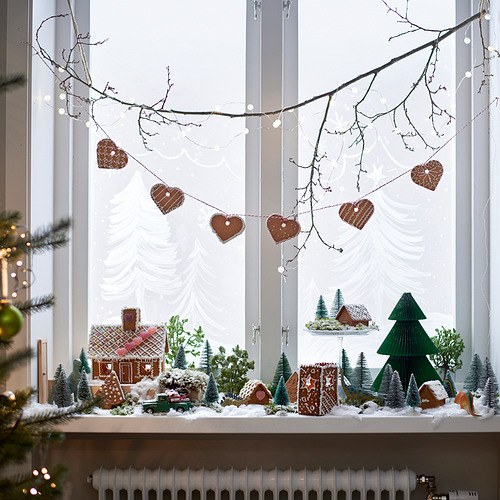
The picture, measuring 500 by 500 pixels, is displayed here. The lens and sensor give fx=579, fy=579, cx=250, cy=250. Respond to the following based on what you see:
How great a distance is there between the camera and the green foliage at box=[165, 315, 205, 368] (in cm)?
229

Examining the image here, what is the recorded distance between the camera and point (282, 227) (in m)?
2.01

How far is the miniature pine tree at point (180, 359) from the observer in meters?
2.17

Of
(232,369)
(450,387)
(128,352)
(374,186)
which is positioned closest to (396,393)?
(450,387)

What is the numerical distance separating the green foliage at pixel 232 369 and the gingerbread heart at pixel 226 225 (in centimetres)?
45

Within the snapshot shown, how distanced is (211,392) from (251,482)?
35 cm

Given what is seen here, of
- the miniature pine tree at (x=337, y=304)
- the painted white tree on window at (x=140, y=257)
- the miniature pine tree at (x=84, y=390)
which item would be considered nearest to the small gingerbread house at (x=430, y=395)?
the miniature pine tree at (x=337, y=304)

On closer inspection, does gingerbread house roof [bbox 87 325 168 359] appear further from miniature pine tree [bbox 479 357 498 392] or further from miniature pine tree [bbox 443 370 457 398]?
miniature pine tree [bbox 479 357 498 392]

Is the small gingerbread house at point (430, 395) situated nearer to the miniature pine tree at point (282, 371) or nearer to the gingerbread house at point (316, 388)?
the gingerbread house at point (316, 388)

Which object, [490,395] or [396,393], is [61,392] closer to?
[396,393]

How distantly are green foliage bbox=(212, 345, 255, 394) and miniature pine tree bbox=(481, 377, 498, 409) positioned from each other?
83cm

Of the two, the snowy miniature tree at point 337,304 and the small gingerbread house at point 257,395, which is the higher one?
the snowy miniature tree at point 337,304

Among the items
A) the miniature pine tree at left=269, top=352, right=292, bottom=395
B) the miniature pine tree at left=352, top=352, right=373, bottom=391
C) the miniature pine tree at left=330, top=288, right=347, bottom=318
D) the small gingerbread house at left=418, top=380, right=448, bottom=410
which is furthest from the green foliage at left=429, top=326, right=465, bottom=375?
the miniature pine tree at left=269, top=352, right=292, bottom=395

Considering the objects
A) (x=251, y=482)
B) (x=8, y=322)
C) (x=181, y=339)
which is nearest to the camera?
(x=8, y=322)

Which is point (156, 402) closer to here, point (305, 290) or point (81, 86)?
point (305, 290)
